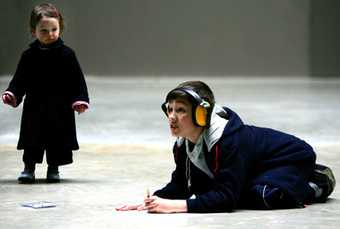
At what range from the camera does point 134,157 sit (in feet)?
24.3

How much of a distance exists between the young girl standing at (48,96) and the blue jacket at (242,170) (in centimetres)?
127

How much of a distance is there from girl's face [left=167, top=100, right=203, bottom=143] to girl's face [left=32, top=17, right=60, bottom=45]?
5.45 feet

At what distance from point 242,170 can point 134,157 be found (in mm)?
2765

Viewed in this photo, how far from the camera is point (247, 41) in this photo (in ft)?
56.3

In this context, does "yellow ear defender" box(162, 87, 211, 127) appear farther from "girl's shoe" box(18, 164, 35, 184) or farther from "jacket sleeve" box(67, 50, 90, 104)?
"girl's shoe" box(18, 164, 35, 184)

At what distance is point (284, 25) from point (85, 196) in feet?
39.7

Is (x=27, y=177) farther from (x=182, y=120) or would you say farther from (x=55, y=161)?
(x=182, y=120)

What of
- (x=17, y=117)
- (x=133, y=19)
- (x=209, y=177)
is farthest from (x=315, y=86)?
(x=209, y=177)

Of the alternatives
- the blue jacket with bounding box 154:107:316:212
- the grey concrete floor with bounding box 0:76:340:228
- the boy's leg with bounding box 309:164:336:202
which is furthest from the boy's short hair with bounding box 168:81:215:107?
the boy's leg with bounding box 309:164:336:202

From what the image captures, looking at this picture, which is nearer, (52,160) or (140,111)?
(52,160)

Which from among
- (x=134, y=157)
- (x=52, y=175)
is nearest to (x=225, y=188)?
(x=52, y=175)

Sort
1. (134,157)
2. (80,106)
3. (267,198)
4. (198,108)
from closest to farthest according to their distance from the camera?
(198,108), (267,198), (80,106), (134,157)

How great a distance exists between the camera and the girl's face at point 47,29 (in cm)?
611

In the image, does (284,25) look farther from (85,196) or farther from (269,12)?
(85,196)
